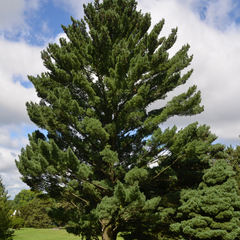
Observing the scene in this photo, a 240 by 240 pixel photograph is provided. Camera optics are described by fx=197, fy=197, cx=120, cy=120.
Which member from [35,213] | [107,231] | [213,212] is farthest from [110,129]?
[35,213]

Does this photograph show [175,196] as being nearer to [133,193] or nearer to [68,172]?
[133,193]

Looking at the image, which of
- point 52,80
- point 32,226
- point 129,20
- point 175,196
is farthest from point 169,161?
point 32,226

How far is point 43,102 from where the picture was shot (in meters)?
11.7

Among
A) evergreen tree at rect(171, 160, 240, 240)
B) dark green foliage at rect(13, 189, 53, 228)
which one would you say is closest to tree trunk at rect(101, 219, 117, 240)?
evergreen tree at rect(171, 160, 240, 240)

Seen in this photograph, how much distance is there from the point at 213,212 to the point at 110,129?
21.1ft

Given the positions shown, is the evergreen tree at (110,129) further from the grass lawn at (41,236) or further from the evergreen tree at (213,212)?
the grass lawn at (41,236)

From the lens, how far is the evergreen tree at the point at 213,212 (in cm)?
919

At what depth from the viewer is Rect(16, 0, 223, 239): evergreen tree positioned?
816cm

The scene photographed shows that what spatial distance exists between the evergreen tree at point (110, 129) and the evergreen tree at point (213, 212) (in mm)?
962

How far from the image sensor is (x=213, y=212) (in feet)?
31.3

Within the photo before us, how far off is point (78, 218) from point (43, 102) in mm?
6663

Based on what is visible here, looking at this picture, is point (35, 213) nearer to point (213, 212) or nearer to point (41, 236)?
point (41, 236)

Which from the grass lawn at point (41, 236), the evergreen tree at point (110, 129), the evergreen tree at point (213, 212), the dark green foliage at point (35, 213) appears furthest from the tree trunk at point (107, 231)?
the dark green foliage at point (35, 213)

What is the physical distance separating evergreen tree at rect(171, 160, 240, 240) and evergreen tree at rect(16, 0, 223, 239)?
0.96m
